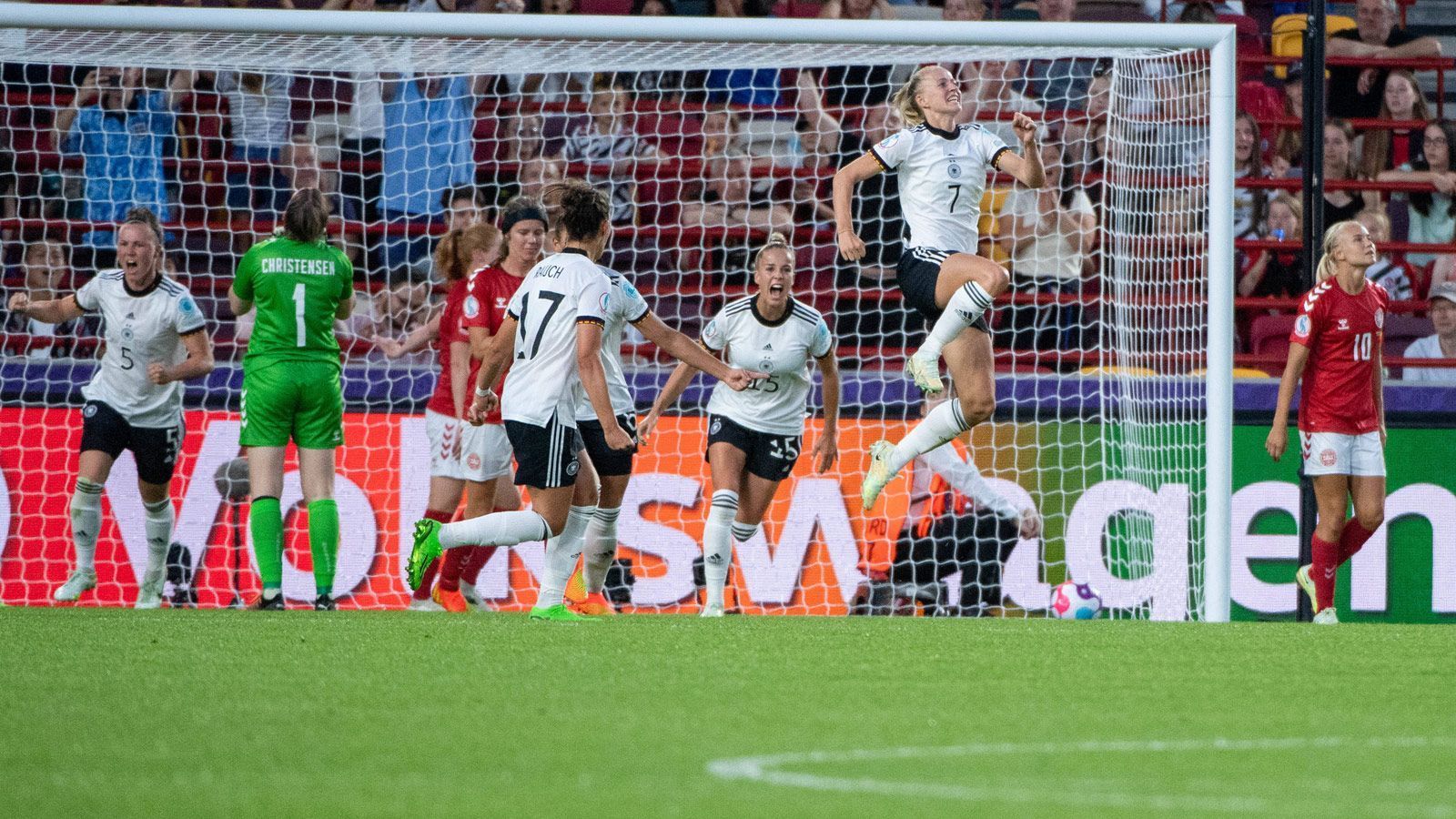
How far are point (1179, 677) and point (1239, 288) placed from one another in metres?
7.20

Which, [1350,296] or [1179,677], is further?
[1350,296]

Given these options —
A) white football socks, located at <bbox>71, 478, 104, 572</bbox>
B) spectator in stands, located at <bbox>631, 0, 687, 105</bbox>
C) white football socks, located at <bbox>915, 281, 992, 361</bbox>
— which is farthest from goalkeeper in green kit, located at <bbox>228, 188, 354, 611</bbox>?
spectator in stands, located at <bbox>631, 0, 687, 105</bbox>

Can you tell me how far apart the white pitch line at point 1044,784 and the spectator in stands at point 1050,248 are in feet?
23.1

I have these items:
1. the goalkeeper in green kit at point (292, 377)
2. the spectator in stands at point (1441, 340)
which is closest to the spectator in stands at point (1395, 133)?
the spectator in stands at point (1441, 340)

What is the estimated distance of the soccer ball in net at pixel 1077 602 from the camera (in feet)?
29.3

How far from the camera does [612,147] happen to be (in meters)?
11.8

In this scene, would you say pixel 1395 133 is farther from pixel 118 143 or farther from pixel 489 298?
pixel 118 143

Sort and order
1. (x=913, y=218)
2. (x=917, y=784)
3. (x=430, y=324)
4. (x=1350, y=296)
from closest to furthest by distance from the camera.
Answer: (x=917, y=784) < (x=913, y=218) < (x=1350, y=296) < (x=430, y=324)

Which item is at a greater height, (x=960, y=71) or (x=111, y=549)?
(x=960, y=71)

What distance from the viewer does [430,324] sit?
30.6 ft

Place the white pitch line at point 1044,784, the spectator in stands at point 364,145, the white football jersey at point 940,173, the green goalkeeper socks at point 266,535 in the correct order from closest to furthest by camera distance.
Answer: the white pitch line at point 1044,784 → the white football jersey at point 940,173 → the green goalkeeper socks at point 266,535 → the spectator in stands at point 364,145

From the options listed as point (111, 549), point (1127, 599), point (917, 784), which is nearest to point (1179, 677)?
point (917, 784)

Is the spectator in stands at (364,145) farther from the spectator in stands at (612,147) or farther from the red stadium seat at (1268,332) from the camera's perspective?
the red stadium seat at (1268,332)

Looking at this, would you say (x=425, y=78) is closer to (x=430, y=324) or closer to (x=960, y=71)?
(x=430, y=324)
